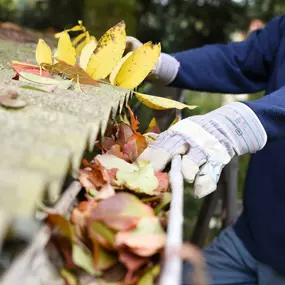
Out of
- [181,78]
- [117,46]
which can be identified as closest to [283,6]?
[181,78]

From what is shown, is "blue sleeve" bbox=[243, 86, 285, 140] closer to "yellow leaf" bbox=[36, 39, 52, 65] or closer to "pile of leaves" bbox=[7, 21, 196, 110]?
"pile of leaves" bbox=[7, 21, 196, 110]

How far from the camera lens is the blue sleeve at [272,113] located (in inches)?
44.3

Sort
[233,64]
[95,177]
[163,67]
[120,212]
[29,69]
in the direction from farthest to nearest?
1. [233,64]
2. [163,67]
3. [29,69]
4. [95,177]
5. [120,212]

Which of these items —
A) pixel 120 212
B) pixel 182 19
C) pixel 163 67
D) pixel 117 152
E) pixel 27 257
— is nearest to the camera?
pixel 27 257

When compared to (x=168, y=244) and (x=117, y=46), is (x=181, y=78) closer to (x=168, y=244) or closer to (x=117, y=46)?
(x=117, y=46)

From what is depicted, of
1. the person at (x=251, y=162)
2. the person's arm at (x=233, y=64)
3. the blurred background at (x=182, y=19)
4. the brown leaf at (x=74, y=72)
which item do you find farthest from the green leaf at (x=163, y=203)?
the blurred background at (x=182, y=19)

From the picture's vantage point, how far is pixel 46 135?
0.67m

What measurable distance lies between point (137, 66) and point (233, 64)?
0.90 m

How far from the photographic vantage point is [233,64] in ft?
6.33

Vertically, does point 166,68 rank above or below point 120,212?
below

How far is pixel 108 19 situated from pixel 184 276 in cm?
203

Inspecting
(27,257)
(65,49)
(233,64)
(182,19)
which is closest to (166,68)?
(233,64)

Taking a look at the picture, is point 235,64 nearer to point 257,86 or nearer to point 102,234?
point 257,86

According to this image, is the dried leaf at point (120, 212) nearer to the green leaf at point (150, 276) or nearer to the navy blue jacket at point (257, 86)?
the green leaf at point (150, 276)
